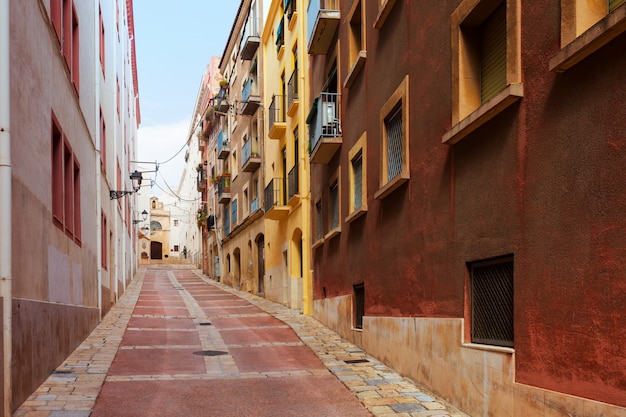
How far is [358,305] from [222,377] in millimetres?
4100

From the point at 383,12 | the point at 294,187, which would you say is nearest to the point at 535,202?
the point at 383,12

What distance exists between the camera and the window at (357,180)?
12922 mm

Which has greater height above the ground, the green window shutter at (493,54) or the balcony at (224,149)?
the balcony at (224,149)

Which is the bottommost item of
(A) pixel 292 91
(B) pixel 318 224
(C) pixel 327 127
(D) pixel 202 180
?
(B) pixel 318 224

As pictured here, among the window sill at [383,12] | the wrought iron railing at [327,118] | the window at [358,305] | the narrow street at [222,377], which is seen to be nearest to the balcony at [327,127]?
the wrought iron railing at [327,118]

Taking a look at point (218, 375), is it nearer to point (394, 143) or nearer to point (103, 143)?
point (394, 143)

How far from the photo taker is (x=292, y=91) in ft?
70.9

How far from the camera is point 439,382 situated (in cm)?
849

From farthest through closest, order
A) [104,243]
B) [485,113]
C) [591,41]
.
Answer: [104,243] < [485,113] < [591,41]

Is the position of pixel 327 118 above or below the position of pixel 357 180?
above

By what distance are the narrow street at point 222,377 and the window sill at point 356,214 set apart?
247 cm

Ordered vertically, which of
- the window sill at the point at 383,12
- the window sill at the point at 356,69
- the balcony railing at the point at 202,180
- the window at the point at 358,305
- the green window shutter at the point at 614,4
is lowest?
the window at the point at 358,305

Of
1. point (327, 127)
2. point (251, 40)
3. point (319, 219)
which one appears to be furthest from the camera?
point (251, 40)

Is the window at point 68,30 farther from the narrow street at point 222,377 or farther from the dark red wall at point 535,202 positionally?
the dark red wall at point 535,202
